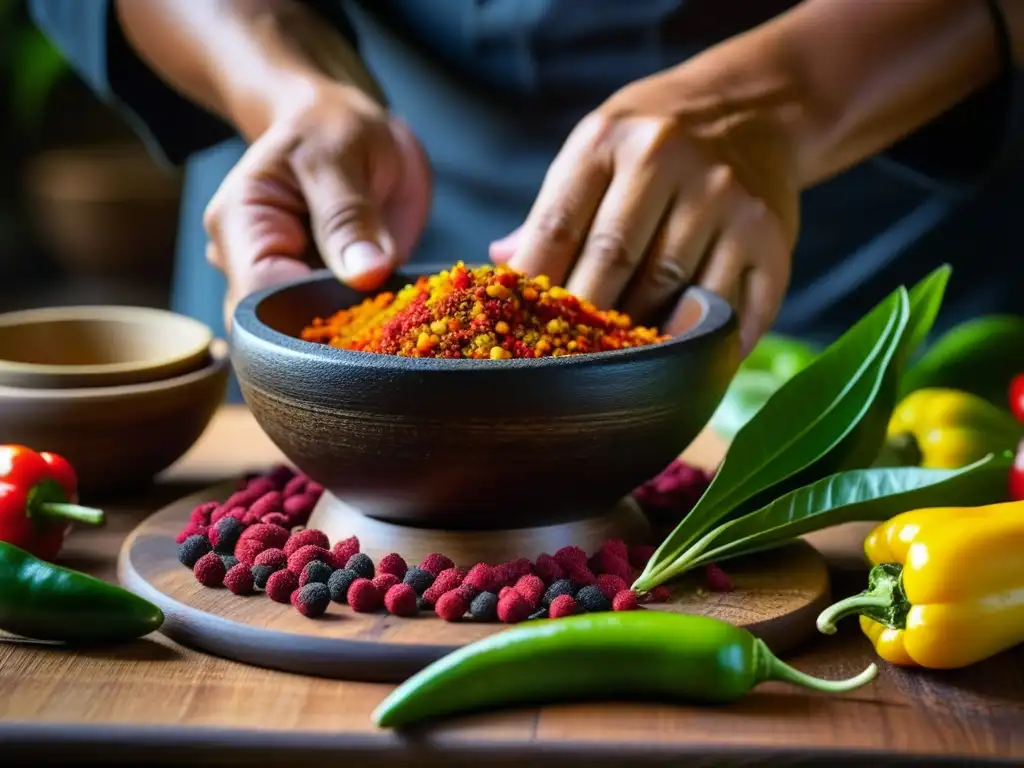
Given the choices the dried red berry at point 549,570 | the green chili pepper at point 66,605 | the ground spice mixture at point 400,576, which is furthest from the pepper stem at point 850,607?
the green chili pepper at point 66,605

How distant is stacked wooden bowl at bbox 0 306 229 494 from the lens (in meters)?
1.34

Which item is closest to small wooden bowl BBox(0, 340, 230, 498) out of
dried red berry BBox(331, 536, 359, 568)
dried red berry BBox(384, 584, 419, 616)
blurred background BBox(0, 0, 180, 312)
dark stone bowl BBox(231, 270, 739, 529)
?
dark stone bowl BBox(231, 270, 739, 529)

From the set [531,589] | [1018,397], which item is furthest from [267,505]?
[1018,397]

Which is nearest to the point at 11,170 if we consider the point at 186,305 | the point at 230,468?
the point at 186,305

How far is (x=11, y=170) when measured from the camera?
4.70 meters

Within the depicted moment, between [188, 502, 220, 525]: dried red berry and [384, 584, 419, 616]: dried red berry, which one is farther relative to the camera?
[188, 502, 220, 525]: dried red berry

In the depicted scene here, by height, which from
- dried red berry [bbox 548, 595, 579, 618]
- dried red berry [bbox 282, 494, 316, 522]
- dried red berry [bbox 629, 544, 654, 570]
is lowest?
dried red berry [bbox 282, 494, 316, 522]

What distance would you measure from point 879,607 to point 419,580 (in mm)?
370

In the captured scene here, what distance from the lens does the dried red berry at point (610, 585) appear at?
41.9 inches

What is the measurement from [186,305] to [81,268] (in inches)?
104

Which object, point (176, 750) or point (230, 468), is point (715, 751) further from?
point (230, 468)

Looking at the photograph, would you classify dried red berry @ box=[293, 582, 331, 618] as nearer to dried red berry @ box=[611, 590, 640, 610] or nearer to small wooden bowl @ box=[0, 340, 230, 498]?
dried red berry @ box=[611, 590, 640, 610]

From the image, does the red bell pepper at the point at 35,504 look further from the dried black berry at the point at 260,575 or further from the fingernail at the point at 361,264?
the fingernail at the point at 361,264

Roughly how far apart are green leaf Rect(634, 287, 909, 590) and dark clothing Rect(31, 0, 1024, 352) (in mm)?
694
